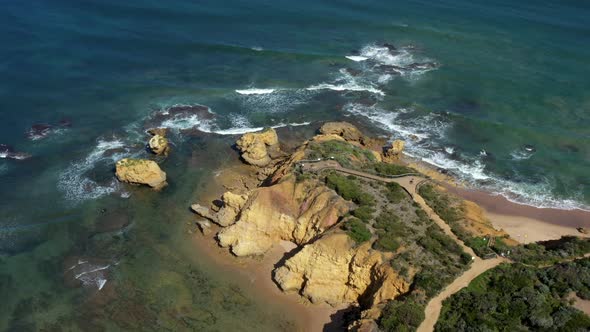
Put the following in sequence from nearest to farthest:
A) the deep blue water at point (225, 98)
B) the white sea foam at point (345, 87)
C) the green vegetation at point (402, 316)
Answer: the green vegetation at point (402, 316)
the deep blue water at point (225, 98)
the white sea foam at point (345, 87)

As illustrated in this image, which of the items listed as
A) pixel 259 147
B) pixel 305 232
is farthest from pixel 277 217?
pixel 259 147

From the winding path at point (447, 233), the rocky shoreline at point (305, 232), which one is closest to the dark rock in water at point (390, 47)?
the rocky shoreline at point (305, 232)

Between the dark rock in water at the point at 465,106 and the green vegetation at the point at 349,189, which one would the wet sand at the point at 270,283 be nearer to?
the green vegetation at the point at 349,189

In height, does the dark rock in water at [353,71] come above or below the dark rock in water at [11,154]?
above

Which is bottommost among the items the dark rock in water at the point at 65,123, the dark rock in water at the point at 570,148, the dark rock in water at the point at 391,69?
the dark rock in water at the point at 65,123

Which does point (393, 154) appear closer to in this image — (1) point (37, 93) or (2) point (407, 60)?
(2) point (407, 60)

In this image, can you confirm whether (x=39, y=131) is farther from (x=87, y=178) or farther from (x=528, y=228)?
(x=528, y=228)
